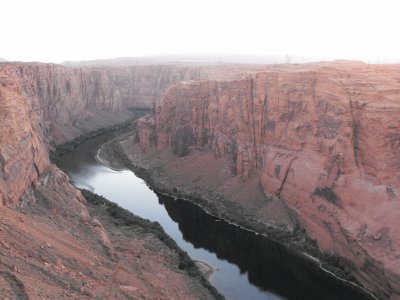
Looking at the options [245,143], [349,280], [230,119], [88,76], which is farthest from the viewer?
[88,76]

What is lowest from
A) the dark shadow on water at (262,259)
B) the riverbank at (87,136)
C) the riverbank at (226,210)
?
the dark shadow on water at (262,259)

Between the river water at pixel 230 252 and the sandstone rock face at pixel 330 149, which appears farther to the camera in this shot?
the sandstone rock face at pixel 330 149

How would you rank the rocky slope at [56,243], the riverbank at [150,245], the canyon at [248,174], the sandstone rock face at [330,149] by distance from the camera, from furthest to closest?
the sandstone rock face at [330,149]
the riverbank at [150,245]
the canyon at [248,174]
the rocky slope at [56,243]

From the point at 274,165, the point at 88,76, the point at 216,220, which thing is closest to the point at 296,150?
the point at 274,165

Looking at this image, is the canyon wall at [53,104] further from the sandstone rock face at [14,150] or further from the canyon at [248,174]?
the canyon at [248,174]

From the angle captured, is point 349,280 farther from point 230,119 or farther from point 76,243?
point 230,119

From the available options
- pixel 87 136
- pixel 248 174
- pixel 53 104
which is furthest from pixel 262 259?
pixel 53 104

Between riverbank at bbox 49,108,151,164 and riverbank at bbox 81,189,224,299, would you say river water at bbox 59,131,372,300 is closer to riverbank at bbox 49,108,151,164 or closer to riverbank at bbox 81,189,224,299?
A: riverbank at bbox 81,189,224,299

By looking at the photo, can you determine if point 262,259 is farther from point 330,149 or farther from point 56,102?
point 56,102

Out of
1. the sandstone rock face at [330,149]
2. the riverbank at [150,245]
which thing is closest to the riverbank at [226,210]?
the sandstone rock face at [330,149]
